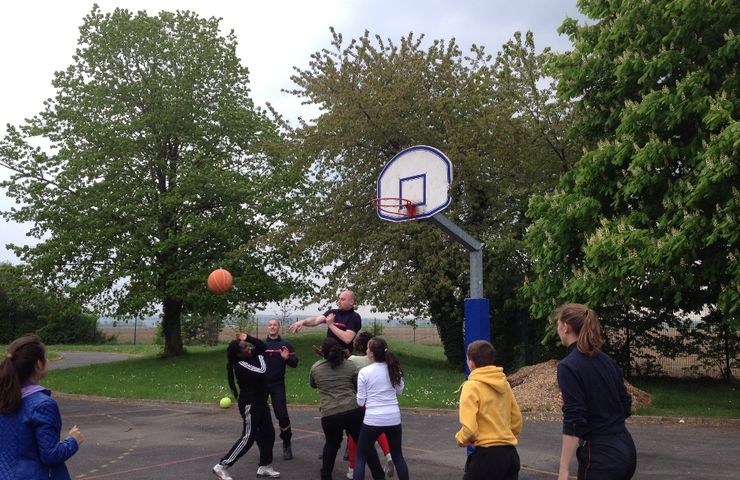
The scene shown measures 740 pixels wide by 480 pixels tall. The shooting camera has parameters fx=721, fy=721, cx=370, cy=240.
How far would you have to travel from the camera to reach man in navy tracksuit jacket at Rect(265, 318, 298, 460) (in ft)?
33.1

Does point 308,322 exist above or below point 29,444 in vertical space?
above

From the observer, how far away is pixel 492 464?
17.6 feet

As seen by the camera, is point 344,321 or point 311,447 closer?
point 344,321

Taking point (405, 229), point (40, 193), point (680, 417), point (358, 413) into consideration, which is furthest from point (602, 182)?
point (40, 193)

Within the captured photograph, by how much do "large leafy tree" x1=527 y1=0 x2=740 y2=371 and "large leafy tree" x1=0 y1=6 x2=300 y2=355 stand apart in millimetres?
11711

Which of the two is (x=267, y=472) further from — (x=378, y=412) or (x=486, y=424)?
(x=486, y=424)

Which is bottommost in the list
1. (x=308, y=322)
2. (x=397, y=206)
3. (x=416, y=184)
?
(x=308, y=322)

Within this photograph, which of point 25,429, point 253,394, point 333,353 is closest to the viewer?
point 25,429

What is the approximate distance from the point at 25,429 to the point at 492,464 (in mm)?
3198

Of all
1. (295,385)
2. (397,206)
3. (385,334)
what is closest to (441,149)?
(295,385)

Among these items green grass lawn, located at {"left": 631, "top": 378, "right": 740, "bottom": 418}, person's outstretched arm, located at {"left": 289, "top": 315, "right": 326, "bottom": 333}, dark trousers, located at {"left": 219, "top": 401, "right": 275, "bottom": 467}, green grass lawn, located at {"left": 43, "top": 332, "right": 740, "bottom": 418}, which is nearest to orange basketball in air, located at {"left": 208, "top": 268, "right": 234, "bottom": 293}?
person's outstretched arm, located at {"left": 289, "top": 315, "right": 326, "bottom": 333}

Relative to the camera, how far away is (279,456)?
1039cm

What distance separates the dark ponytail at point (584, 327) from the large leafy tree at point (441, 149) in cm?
1578

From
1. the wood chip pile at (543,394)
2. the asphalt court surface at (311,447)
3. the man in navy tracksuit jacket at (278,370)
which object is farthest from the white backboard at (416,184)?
the wood chip pile at (543,394)
